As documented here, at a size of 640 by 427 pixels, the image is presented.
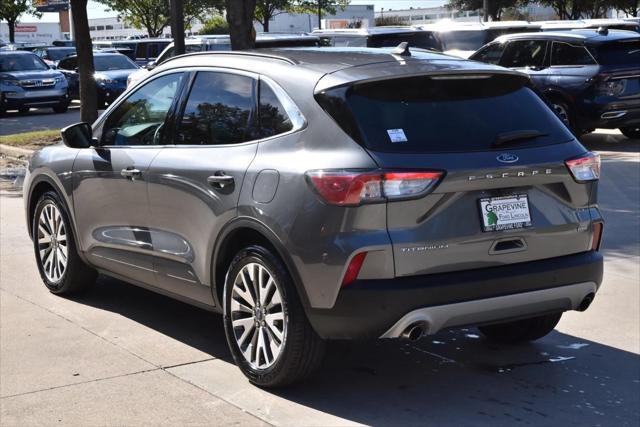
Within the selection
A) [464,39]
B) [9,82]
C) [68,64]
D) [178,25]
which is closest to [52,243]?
[178,25]

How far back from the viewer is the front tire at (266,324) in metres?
4.94

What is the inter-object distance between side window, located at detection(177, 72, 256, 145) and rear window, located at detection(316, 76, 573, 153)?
609 millimetres

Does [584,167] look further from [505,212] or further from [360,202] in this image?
[360,202]

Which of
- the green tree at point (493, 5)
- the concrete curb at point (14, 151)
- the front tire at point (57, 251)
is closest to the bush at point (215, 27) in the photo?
the green tree at point (493, 5)

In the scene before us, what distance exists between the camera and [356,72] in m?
5.12

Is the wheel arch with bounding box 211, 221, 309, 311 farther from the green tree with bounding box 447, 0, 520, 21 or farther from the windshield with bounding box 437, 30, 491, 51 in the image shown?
the green tree with bounding box 447, 0, 520, 21

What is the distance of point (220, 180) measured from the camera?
5363 mm

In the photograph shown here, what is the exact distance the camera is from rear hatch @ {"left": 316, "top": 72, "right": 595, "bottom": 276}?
4.74m

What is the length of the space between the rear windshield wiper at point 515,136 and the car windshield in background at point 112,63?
2381 centimetres

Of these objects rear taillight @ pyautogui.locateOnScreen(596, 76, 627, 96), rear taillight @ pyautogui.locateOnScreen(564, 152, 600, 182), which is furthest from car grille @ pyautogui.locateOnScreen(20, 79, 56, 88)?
rear taillight @ pyautogui.locateOnScreen(564, 152, 600, 182)

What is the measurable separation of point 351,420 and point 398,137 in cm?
136

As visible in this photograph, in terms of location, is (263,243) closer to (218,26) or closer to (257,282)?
(257,282)

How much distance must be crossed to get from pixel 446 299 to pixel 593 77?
38.3ft

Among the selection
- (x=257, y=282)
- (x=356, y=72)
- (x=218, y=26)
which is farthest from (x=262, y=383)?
(x=218, y=26)
